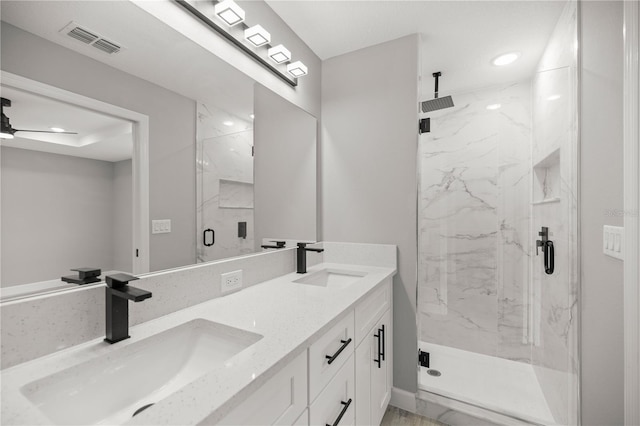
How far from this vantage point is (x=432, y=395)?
Answer: 1.79 meters

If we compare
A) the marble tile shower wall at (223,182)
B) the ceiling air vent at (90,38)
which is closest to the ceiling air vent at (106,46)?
the ceiling air vent at (90,38)

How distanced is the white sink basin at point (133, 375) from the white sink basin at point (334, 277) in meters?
0.86

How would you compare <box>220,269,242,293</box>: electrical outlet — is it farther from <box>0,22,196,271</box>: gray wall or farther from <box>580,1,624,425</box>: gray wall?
<box>580,1,624,425</box>: gray wall

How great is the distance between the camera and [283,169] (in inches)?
73.3

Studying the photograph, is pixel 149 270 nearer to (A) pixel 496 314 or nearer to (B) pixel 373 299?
(B) pixel 373 299

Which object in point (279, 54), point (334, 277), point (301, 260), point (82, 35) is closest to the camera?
point (82, 35)

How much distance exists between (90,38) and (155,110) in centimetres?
25

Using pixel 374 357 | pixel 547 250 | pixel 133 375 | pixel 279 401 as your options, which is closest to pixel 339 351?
pixel 279 401

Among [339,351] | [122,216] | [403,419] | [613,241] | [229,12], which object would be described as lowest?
[403,419]

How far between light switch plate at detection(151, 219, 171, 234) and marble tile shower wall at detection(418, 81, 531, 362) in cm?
181

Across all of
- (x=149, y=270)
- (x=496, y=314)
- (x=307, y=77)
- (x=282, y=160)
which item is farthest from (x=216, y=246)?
(x=496, y=314)

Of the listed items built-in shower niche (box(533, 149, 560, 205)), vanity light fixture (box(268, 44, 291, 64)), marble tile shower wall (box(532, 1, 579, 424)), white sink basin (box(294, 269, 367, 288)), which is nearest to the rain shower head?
marble tile shower wall (box(532, 1, 579, 424))

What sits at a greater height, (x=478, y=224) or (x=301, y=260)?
(x=478, y=224)

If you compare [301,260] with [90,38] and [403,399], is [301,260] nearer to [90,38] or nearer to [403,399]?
[403,399]
